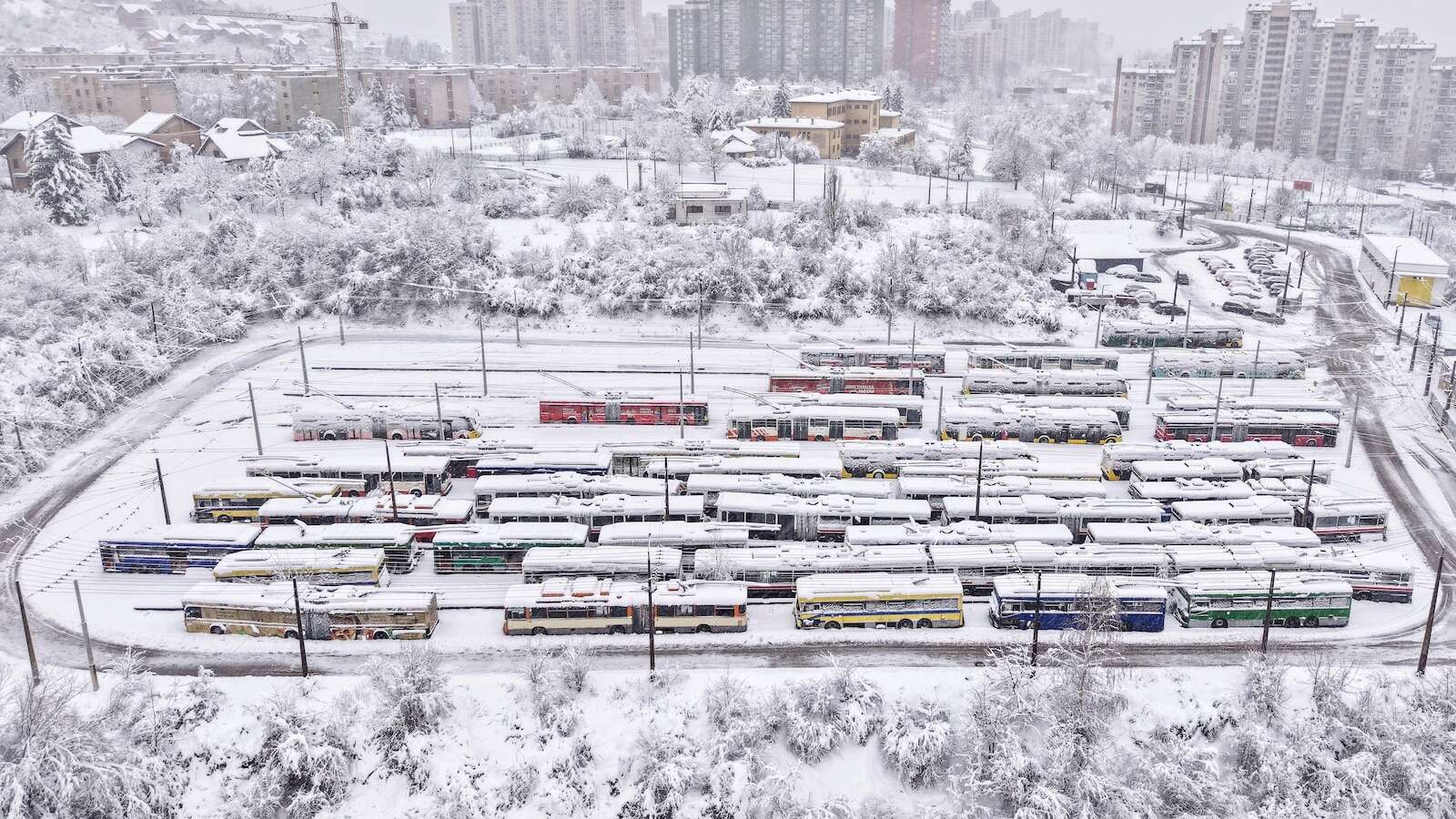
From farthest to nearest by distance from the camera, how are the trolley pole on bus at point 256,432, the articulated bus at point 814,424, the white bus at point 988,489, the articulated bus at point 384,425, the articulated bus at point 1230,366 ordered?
1. the articulated bus at point 1230,366
2. the articulated bus at point 814,424
3. the articulated bus at point 384,425
4. the trolley pole on bus at point 256,432
5. the white bus at point 988,489

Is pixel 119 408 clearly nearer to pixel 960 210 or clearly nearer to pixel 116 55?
pixel 960 210

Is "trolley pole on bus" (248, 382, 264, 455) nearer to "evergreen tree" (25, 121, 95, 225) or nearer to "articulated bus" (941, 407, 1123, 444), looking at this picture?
"articulated bus" (941, 407, 1123, 444)

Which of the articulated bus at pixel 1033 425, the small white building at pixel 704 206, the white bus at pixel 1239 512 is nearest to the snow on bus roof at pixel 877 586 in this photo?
the white bus at pixel 1239 512

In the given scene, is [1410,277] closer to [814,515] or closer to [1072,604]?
[1072,604]

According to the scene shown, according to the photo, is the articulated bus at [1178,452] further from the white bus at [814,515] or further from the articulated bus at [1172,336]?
the articulated bus at [1172,336]

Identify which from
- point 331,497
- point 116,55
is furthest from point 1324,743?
point 116,55

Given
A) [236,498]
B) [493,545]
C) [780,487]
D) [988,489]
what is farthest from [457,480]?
[988,489]
